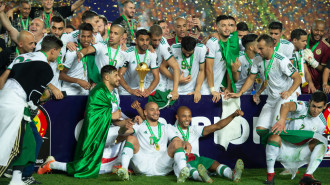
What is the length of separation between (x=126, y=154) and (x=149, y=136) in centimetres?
47

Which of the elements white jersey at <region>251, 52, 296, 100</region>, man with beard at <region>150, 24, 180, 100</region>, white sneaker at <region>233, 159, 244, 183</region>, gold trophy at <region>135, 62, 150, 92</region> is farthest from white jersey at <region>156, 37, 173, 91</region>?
white sneaker at <region>233, 159, 244, 183</region>

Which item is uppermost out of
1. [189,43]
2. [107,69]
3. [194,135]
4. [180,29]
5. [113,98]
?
[180,29]

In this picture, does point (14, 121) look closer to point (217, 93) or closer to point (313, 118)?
point (217, 93)

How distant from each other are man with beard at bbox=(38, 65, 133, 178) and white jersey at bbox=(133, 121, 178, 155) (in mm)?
215

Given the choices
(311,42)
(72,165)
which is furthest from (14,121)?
(311,42)

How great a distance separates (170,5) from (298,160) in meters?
6.33

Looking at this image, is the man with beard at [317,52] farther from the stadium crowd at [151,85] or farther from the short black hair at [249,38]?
the short black hair at [249,38]

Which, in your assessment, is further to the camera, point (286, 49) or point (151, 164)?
point (286, 49)

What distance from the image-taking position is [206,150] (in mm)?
8086

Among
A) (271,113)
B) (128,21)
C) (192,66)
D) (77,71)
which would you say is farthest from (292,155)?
(128,21)

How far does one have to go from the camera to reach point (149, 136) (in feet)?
24.6

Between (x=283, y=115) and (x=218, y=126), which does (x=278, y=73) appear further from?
(x=218, y=126)

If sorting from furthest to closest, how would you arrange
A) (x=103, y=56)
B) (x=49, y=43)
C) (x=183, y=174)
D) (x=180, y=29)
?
(x=180, y=29) < (x=103, y=56) < (x=183, y=174) < (x=49, y=43)

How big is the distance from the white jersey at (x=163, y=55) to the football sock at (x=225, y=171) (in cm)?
179
